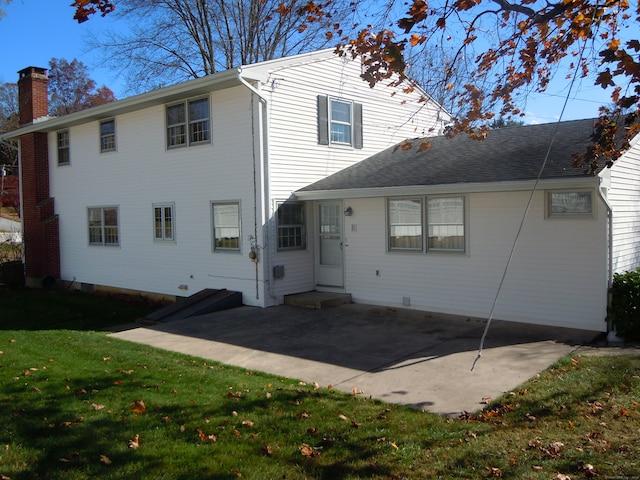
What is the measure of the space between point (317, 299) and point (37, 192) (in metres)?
11.9

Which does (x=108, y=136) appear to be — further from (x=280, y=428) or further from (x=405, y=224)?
(x=280, y=428)

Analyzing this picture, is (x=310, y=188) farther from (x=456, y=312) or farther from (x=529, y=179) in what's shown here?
(x=529, y=179)

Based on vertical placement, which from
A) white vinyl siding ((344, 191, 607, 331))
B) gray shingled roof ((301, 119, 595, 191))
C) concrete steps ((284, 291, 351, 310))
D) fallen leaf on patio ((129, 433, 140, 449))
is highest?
gray shingled roof ((301, 119, 595, 191))

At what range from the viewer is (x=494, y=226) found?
36.6 ft

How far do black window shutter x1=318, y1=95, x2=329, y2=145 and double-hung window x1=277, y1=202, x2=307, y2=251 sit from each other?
1.74 metres

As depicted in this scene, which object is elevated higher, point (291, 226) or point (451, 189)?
point (451, 189)

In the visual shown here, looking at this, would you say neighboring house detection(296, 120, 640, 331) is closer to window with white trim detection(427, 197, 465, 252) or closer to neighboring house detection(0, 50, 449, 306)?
window with white trim detection(427, 197, 465, 252)

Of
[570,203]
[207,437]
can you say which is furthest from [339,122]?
[207,437]

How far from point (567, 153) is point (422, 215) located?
301 cm

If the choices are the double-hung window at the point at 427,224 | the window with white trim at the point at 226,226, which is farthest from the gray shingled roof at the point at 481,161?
the window with white trim at the point at 226,226

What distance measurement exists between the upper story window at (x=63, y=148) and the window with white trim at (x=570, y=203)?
1489 centimetres

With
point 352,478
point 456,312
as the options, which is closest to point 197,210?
point 456,312

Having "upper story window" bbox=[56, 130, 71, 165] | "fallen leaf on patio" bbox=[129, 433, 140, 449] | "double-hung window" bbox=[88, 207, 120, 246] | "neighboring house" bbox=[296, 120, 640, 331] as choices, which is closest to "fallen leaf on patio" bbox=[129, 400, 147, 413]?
"fallen leaf on patio" bbox=[129, 433, 140, 449]

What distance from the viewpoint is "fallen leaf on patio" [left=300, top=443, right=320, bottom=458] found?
4934mm
